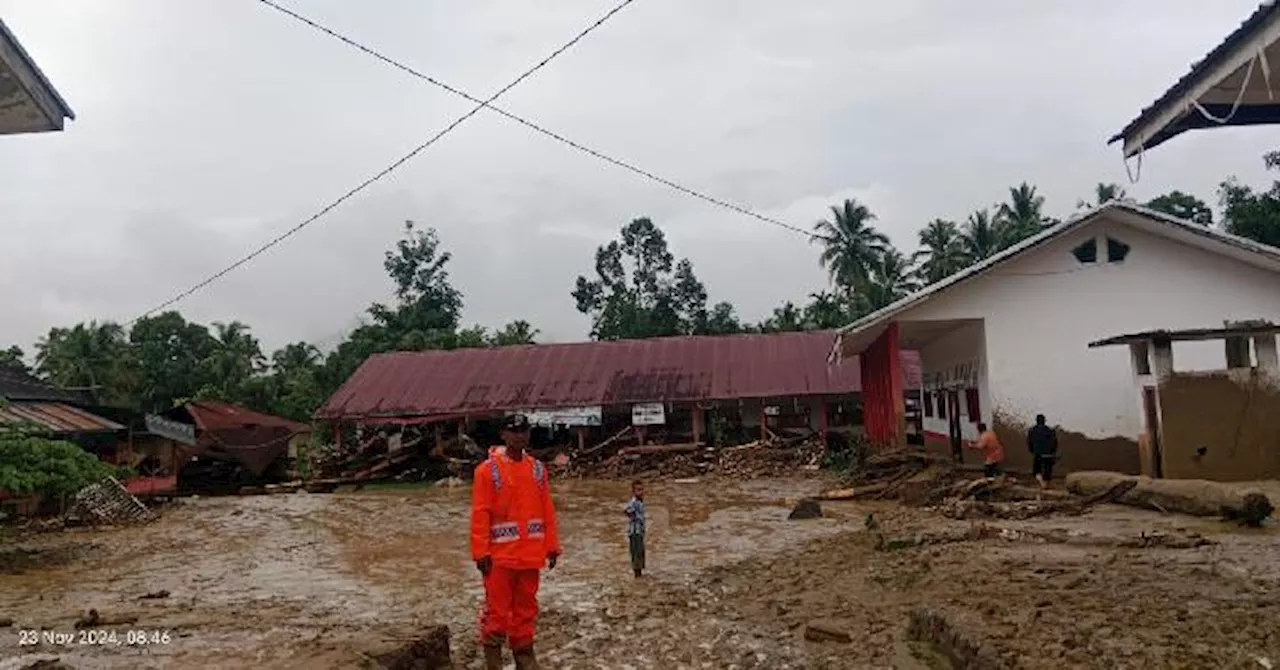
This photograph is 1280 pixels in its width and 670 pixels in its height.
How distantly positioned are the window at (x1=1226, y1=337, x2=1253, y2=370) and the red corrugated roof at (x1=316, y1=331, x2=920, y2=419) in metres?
14.7

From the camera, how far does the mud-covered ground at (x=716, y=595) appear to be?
19.2ft

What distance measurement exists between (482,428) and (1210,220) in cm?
3569

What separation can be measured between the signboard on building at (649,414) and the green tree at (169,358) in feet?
91.9

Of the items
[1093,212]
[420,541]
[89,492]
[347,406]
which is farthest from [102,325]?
[1093,212]

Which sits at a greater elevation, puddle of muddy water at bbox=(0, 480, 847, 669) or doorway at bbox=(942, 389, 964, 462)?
doorway at bbox=(942, 389, 964, 462)

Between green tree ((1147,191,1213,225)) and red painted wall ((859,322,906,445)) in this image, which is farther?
green tree ((1147,191,1213,225))

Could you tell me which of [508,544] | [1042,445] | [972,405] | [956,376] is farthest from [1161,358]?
[508,544]

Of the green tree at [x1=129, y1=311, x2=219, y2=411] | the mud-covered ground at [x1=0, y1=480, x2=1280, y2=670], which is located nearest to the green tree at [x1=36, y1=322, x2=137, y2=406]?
the green tree at [x1=129, y1=311, x2=219, y2=411]

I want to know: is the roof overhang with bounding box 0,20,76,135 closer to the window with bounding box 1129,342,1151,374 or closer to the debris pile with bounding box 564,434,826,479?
the window with bounding box 1129,342,1151,374

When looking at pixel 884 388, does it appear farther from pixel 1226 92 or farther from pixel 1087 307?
pixel 1226 92

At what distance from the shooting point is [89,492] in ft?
68.2

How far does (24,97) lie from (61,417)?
19.3m

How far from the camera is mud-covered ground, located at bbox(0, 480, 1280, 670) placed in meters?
5.84

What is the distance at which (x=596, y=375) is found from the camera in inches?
1321
